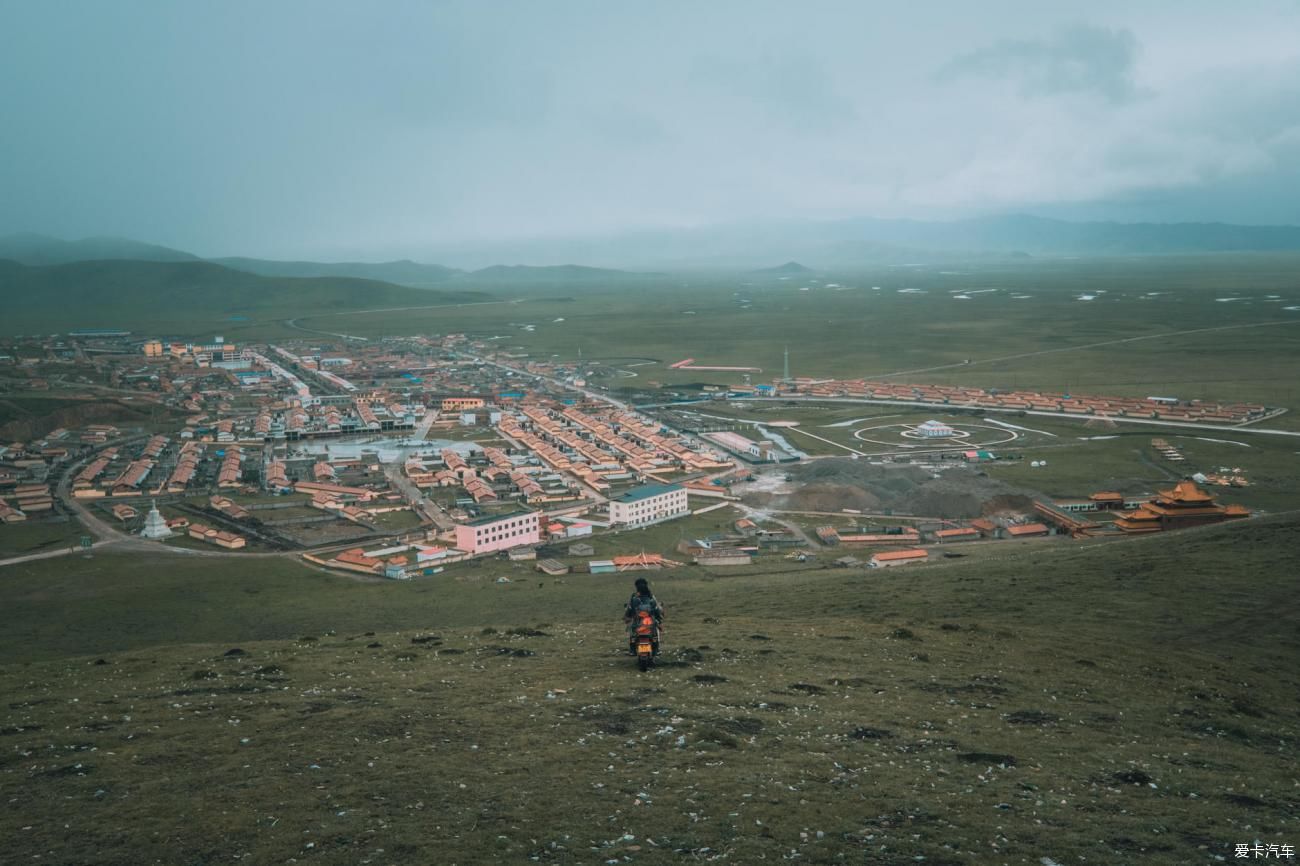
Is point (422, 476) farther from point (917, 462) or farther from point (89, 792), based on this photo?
point (89, 792)

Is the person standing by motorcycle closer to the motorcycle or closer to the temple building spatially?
the motorcycle

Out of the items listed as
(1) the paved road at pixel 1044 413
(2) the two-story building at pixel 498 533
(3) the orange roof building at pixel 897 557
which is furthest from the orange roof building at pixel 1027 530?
(1) the paved road at pixel 1044 413

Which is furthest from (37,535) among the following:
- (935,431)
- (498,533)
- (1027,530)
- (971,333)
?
(971,333)

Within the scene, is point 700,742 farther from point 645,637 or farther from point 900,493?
point 900,493

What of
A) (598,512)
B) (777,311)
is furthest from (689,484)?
(777,311)

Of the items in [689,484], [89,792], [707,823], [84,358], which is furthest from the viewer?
[84,358]

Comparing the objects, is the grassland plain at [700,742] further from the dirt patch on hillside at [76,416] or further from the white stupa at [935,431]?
the dirt patch on hillside at [76,416]
